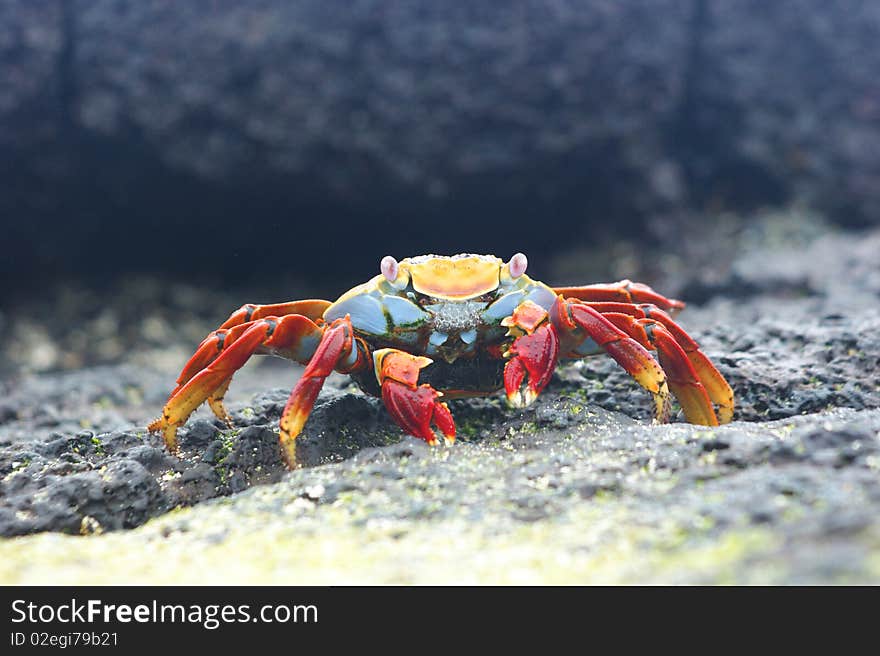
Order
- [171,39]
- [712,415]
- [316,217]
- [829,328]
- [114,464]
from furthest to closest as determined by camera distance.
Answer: [316,217] → [171,39] → [829,328] → [712,415] → [114,464]

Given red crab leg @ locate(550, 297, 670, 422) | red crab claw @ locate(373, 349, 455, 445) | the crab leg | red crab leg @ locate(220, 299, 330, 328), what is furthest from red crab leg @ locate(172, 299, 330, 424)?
red crab leg @ locate(550, 297, 670, 422)

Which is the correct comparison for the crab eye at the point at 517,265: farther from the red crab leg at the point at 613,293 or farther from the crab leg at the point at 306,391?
the crab leg at the point at 306,391

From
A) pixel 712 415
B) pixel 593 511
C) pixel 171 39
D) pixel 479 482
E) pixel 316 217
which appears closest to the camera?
pixel 593 511

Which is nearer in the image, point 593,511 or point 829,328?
point 593,511

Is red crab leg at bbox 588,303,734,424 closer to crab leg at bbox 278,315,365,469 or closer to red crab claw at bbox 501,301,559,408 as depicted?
red crab claw at bbox 501,301,559,408

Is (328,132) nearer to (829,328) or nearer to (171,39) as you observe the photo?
(171,39)

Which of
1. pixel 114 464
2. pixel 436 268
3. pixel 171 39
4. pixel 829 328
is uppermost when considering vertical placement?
pixel 171 39

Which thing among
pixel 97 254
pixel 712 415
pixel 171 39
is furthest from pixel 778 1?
pixel 97 254

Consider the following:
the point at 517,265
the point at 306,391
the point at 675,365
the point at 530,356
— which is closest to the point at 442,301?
the point at 517,265

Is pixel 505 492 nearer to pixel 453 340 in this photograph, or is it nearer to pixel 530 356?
pixel 530 356
